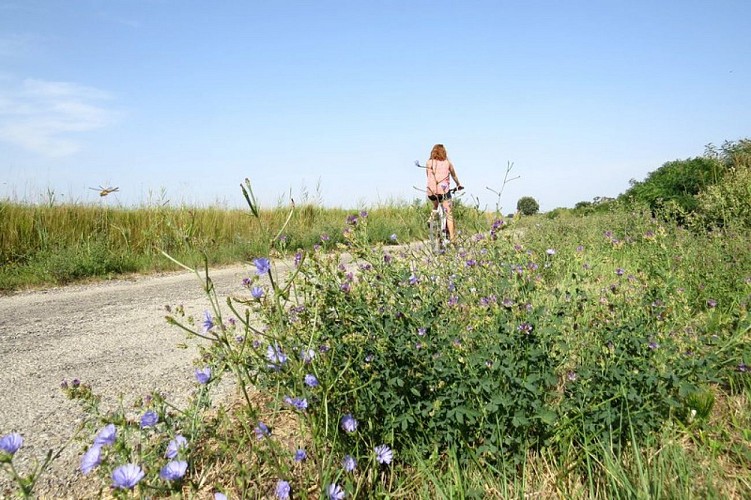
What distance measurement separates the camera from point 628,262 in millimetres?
4855

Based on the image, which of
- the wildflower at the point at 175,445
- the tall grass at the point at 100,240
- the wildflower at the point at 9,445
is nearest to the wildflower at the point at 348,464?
the wildflower at the point at 175,445

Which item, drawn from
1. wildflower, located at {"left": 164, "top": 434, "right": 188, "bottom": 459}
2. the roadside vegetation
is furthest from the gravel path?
wildflower, located at {"left": 164, "top": 434, "right": 188, "bottom": 459}

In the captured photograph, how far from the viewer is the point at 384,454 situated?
1.72 meters

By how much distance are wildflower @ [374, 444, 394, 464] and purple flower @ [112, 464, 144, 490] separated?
78cm

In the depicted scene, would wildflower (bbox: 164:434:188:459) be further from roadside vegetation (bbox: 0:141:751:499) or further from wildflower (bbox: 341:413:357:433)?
wildflower (bbox: 341:413:357:433)

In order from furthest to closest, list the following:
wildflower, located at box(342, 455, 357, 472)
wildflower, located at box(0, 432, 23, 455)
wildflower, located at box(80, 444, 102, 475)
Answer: wildflower, located at box(342, 455, 357, 472)
wildflower, located at box(80, 444, 102, 475)
wildflower, located at box(0, 432, 23, 455)

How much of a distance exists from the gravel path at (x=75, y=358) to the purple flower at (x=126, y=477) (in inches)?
32.2

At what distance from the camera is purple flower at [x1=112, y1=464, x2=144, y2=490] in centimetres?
116

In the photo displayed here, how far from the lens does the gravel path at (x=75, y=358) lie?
221 centimetres

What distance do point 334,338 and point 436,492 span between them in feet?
2.18

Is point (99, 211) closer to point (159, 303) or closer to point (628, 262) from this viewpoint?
point (159, 303)

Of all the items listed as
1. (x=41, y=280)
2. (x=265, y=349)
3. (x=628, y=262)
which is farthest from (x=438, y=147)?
(x=265, y=349)

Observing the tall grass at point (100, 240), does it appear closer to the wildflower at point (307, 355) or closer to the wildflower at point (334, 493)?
the wildflower at point (307, 355)

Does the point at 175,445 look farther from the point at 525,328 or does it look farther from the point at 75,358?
the point at 75,358
